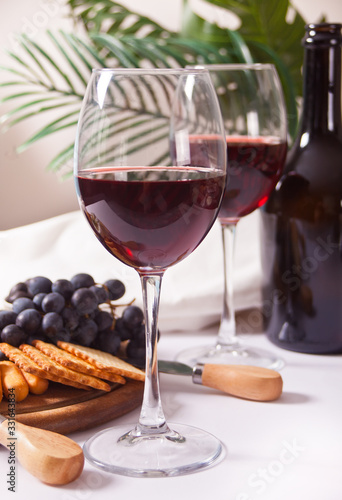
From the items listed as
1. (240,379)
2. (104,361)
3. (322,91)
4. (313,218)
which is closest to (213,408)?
(240,379)

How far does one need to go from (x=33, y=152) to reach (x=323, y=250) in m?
1.09

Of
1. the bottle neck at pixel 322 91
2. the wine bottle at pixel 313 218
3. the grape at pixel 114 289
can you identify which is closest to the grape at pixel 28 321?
the grape at pixel 114 289

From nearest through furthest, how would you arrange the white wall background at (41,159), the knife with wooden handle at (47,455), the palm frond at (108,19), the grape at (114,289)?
the knife with wooden handle at (47,455)
the grape at (114,289)
the palm frond at (108,19)
the white wall background at (41,159)

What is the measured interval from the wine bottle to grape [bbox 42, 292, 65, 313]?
1.25 feet

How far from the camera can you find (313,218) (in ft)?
3.61

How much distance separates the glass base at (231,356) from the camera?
108 centimetres

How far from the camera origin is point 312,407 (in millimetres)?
913

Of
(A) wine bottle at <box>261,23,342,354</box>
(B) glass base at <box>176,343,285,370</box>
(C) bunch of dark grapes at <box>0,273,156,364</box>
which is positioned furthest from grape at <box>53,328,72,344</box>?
(A) wine bottle at <box>261,23,342,354</box>

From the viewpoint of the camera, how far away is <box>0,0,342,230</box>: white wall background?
1900 mm

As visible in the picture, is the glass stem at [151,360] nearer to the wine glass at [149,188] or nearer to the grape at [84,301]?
the wine glass at [149,188]

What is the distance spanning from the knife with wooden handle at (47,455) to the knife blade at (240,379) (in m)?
0.27

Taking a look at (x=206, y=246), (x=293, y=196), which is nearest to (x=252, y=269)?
(x=206, y=246)

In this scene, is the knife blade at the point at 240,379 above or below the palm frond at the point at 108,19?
below

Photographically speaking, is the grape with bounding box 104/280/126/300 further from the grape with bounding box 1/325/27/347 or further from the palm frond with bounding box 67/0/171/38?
the palm frond with bounding box 67/0/171/38
